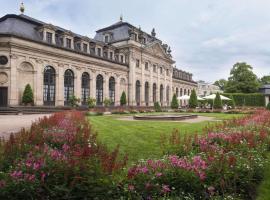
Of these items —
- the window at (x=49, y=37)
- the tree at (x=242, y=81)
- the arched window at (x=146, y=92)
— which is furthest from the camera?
the tree at (x=242, y=81)

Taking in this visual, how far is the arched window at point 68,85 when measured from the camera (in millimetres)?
37888

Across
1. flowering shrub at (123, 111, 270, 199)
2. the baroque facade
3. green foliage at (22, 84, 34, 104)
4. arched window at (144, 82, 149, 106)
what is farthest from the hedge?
flowering shrub at (123, 111, 270, 199)

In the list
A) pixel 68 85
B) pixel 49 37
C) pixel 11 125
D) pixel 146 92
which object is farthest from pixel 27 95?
pixel 146 92

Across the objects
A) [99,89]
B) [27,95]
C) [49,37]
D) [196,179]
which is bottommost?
[196,179]

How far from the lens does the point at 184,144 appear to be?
267 inches

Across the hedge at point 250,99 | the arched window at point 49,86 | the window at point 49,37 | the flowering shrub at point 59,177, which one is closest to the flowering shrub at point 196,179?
the flowering shrub at point 59,177

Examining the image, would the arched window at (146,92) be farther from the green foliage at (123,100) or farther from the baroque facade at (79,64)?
the green foliage at (123,100)

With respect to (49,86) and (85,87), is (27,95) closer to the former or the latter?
(49,86)

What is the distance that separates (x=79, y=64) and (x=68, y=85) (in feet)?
12.6

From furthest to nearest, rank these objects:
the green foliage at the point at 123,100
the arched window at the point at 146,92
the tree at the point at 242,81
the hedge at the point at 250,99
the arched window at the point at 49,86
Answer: the tree at the point at 242,81
the arched window at the point at 146,92
the hedge at the point at 250,99
the green foliage at the point at 123,100
the arched window at the point at 49,86

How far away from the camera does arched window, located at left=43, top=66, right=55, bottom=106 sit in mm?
34809

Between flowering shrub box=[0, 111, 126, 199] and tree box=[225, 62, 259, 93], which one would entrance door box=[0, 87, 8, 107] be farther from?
tree box=[225, 62, 259, 93]

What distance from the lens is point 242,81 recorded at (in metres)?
69.7

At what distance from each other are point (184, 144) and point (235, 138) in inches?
63.5
